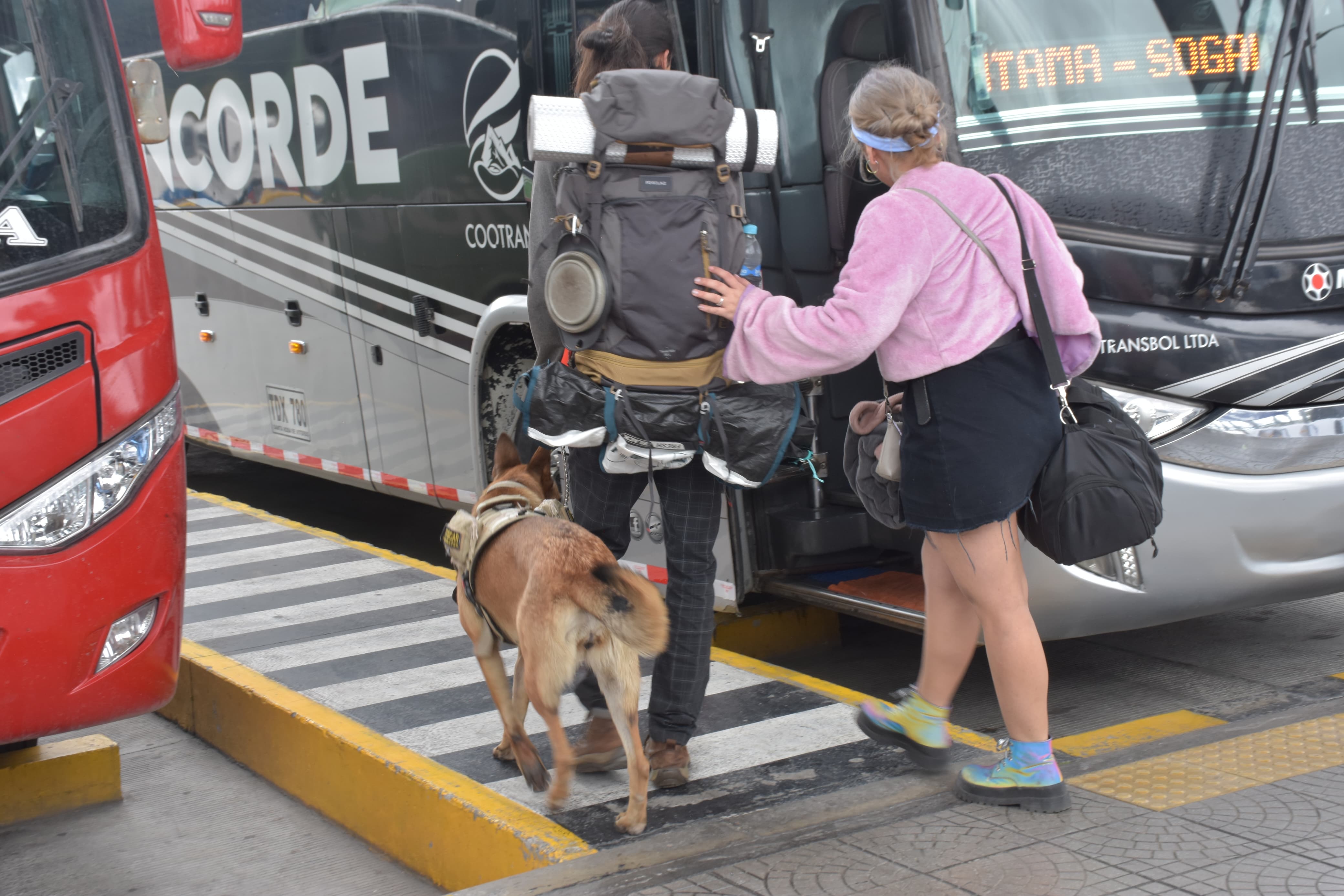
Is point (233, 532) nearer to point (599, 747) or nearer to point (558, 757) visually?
point (599, 747)

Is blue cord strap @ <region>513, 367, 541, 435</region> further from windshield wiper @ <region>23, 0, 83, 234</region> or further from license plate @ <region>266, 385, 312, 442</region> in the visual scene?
license plate @ <region>266, 385, 312, 442</region>

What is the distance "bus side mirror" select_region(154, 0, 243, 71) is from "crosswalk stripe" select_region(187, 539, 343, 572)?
9.80ft

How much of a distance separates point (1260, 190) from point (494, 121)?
3027 mm

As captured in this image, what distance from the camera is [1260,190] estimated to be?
4.45m

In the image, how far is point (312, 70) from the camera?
23.3 feet

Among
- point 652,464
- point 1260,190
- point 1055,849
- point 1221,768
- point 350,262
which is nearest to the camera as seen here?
point 1055,849

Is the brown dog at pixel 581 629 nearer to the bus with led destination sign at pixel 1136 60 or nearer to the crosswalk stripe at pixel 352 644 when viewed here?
the crosswalk stripe at pixel 352 644

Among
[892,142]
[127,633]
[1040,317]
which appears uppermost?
[892,142]

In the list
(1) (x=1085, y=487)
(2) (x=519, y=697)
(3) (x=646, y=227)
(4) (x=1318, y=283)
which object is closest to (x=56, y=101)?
(3) (x=646, y=227)

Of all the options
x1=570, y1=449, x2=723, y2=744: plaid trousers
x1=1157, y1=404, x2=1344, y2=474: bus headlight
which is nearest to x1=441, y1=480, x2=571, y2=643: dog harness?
x1=570, y1=449, x2=723, y2=744: plaid trousers

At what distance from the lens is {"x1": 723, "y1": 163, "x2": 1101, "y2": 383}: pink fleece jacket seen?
333 centimetres

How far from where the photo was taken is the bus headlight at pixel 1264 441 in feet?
14.5

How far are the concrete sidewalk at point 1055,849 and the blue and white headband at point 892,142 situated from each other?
1.66 metres

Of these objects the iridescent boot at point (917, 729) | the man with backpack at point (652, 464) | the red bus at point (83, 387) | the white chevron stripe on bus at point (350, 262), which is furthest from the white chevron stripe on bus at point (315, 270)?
the iridescent boot at point (917, 729)
